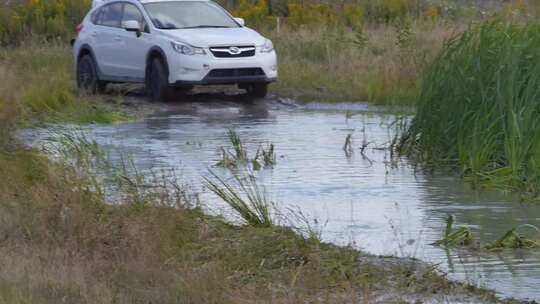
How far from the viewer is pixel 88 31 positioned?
22.1m

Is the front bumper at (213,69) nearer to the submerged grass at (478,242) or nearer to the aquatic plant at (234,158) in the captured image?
the aquatic plant at (234,158)

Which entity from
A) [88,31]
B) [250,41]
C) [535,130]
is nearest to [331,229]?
[535,130]

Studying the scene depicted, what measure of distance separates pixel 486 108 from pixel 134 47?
29.8 ft

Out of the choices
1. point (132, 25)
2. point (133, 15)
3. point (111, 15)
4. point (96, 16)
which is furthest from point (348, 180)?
point (96, 16)

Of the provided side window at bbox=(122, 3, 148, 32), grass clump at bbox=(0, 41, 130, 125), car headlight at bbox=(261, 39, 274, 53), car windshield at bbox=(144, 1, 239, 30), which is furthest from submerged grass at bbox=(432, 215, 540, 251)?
side window at bbox=(122, 3, 148, 32)

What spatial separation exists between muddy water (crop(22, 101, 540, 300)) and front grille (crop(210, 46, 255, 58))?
2.50 feet

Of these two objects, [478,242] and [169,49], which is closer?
[478,242]

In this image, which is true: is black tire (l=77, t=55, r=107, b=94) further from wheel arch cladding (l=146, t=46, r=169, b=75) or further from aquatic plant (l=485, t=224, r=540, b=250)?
aquatic plant (l=485, t=224, r=540, b=250)

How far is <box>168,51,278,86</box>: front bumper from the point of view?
1959cm

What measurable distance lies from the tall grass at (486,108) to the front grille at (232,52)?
6.31 meters

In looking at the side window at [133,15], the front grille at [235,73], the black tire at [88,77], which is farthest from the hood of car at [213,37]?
the black tire at [88,77]

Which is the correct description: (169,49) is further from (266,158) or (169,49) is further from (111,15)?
(266,158)

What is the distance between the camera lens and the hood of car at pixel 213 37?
1973 centimetres

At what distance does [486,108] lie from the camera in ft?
41.7
